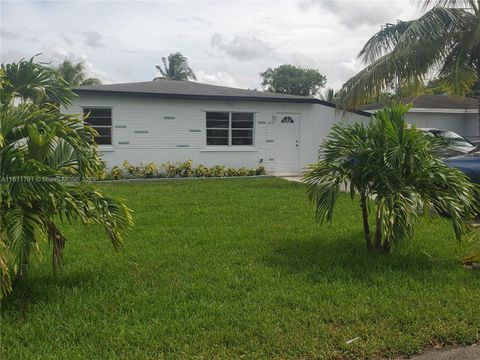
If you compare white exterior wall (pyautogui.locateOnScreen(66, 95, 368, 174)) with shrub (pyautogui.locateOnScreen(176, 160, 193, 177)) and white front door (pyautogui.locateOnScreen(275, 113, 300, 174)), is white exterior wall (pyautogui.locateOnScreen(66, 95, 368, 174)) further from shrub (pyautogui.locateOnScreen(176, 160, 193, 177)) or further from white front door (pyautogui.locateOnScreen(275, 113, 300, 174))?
shrub (pyautogui.locateOnScreen(176, 160, 193, 177))

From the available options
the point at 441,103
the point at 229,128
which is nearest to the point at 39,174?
the point at 229,128

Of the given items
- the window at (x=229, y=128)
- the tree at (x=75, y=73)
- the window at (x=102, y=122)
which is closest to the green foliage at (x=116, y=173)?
the window at (x=102, y=122)

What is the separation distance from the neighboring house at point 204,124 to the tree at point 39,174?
1044 centimetres

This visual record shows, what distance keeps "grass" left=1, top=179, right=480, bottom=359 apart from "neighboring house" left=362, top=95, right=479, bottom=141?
17.7 m

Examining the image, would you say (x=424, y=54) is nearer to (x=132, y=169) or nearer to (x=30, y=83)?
(x=132, y=169)

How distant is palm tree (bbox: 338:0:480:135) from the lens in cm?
1222

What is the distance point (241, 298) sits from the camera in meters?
4.36

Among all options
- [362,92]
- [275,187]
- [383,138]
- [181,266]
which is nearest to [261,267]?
[181,266]

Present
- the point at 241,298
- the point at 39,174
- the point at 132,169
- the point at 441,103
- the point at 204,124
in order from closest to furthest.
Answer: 1. the point at 39,174
2. the point at 241,298
3. the point at 132,169
4. the point at 204,124
5. the point at 441,103

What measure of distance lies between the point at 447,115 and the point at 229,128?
1347 cm

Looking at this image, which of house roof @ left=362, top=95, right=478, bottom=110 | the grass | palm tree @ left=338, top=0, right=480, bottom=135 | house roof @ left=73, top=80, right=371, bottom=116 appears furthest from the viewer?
house roof @ left=362, top=95, right=478, bottom=110

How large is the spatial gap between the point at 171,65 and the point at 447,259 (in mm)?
36823

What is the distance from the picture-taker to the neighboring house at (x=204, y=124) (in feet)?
49.8

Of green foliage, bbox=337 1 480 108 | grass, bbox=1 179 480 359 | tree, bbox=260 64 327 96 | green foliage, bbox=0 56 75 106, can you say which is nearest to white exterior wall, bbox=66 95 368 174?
green foliage, bbox=337 1 480 108
